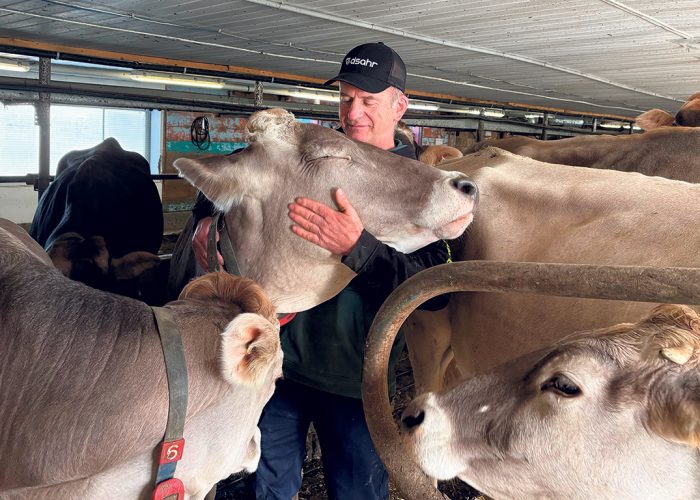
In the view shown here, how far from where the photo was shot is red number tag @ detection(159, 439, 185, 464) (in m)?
1.56

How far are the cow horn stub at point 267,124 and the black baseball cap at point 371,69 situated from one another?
0.40 metres

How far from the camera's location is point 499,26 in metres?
4.17

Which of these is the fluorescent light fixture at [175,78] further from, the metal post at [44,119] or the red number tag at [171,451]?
the red number tag at [171,451]

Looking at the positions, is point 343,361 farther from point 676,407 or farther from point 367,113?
point 676,407

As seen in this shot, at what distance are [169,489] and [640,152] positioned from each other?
3127 millimetres

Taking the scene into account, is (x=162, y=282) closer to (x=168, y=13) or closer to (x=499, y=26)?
(x=168, y=13)

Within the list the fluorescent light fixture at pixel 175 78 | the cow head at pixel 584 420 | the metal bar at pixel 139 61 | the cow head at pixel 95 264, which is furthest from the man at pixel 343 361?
the fluorescent light fixture at pixel 175 78

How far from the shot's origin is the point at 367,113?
2.73 metres

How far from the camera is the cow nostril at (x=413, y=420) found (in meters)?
1.75

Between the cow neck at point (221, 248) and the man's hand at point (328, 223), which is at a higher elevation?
the man's hand at point (328, 223)

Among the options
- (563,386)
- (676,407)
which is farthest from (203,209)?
(676,407)

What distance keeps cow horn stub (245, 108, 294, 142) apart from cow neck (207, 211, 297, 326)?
322 millimetres

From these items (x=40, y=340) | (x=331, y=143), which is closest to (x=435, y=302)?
(x=331, y=143)

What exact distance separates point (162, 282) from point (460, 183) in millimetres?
1635
